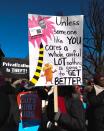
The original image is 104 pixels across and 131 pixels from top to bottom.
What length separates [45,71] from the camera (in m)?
7.03

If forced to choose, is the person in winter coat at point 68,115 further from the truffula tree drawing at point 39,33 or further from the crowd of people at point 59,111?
the truffula tree drawing at point 39,33

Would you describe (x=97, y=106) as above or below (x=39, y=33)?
below

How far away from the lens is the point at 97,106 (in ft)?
25.6

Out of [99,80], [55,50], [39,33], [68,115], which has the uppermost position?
[39,33]

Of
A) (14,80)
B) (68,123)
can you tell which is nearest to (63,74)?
(68,123)

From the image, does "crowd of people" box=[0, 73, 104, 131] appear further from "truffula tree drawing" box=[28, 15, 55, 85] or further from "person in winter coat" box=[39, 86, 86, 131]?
"truffula tree drawing" box=[28, 15, 55, 85]

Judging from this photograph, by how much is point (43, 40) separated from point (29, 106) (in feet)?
5.23

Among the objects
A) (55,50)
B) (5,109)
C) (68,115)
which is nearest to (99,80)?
(55,50)

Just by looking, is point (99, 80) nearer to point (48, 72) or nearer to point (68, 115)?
point (48, 72)

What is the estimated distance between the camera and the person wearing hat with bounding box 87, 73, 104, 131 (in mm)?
7715

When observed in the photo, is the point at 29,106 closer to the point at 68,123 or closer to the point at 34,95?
the point at 34,95

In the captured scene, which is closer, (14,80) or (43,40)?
(43,40)

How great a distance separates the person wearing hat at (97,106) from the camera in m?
7.71

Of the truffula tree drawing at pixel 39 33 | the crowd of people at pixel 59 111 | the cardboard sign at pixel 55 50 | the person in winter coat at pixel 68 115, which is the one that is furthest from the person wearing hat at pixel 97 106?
the person in winter coat at pixel 68 115
